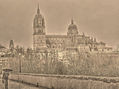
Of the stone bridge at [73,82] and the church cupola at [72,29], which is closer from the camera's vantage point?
the stone bridge at [73,82]

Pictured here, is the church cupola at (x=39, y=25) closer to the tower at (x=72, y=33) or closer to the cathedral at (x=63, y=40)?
the cathedral at (x=63, y=40)

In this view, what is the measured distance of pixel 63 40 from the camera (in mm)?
183375

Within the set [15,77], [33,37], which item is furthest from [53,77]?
[33,37]

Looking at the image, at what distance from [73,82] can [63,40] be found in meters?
160

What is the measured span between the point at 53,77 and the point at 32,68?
20.8 meters

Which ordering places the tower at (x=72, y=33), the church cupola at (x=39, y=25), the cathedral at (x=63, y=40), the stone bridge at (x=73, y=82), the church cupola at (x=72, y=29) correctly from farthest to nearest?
the church cupola at (x=72, y=29) → the tower at (x=72, y=33) → the church cupola at (x=39, y=25) → the cathedral at (x=63, y=40) → the stone bridge at (x=73, y=82)

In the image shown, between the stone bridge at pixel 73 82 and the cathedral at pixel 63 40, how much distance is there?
136499 mm

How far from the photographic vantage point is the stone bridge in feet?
63.9

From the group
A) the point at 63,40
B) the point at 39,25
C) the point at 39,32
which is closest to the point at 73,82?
the point at 39,32

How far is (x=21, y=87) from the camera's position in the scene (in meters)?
33.4

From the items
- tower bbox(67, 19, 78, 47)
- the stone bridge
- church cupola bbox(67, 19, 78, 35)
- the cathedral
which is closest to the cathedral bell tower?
the cathedral

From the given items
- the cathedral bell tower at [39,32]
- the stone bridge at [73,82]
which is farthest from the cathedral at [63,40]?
the stone bridge at [73,82]

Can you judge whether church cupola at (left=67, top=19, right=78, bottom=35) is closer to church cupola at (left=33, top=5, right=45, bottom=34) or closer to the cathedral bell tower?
the cathedral bell tower

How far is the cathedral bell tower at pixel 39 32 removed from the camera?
171 metres
